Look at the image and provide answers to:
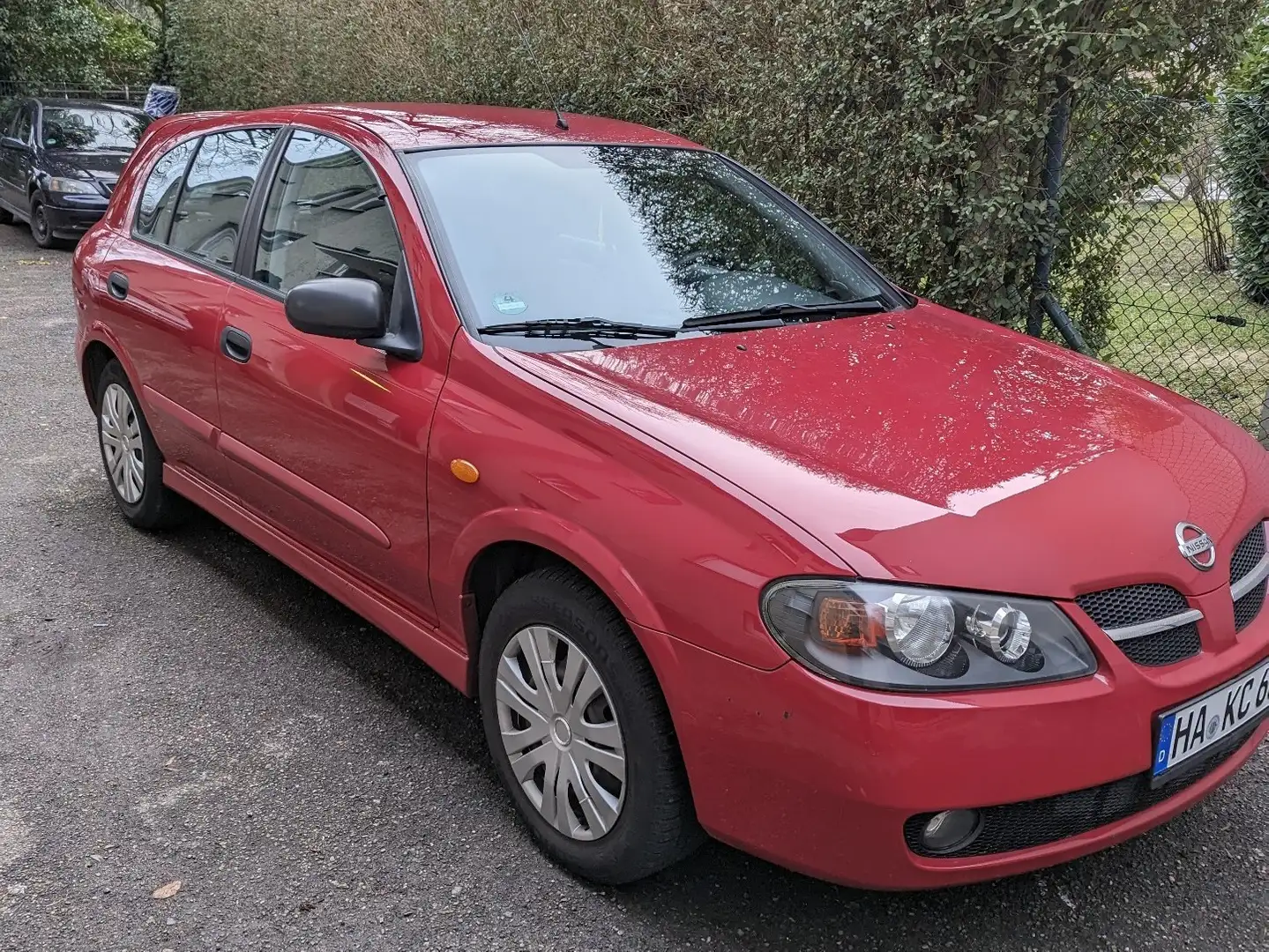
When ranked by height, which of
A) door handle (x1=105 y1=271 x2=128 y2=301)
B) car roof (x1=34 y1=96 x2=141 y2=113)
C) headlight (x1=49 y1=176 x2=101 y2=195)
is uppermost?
car roof (x1=34 y1=96 x2=141 y2=113)

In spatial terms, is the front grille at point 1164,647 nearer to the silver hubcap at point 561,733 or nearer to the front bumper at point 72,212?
the silver hubcap at point 561,733

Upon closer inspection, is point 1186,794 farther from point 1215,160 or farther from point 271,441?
point 1215,160

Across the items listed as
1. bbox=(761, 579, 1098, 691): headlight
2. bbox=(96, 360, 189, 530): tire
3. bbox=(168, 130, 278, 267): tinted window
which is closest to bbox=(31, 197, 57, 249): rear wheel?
bbox=(96, 360, 189, 530): tire

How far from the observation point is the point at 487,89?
28.3 ft

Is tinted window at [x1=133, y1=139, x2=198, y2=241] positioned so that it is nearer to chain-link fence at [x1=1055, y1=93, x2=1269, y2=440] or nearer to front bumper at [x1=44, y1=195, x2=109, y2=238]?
chain-link fence at [x1=1055, y1=93, x2=1269, y2=440]

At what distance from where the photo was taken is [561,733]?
2.47 m

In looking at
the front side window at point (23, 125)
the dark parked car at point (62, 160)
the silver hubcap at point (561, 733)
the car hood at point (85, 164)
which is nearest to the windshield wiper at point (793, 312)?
the silver hubcap at point (561, 733)

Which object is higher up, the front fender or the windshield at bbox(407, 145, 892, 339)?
the windshield at bbox(407, 145, 892, 339)

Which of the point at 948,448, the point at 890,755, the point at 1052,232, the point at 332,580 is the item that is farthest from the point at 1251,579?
the point at 1052,232

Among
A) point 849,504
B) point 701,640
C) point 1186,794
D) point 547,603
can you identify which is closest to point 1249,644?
point 1186,794

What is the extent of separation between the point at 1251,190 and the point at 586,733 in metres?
7.56

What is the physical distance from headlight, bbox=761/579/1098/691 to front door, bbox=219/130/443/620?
3.79 ft

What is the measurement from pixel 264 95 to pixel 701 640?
13603mm

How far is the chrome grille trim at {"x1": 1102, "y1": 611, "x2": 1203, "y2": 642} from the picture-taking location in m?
2.01
